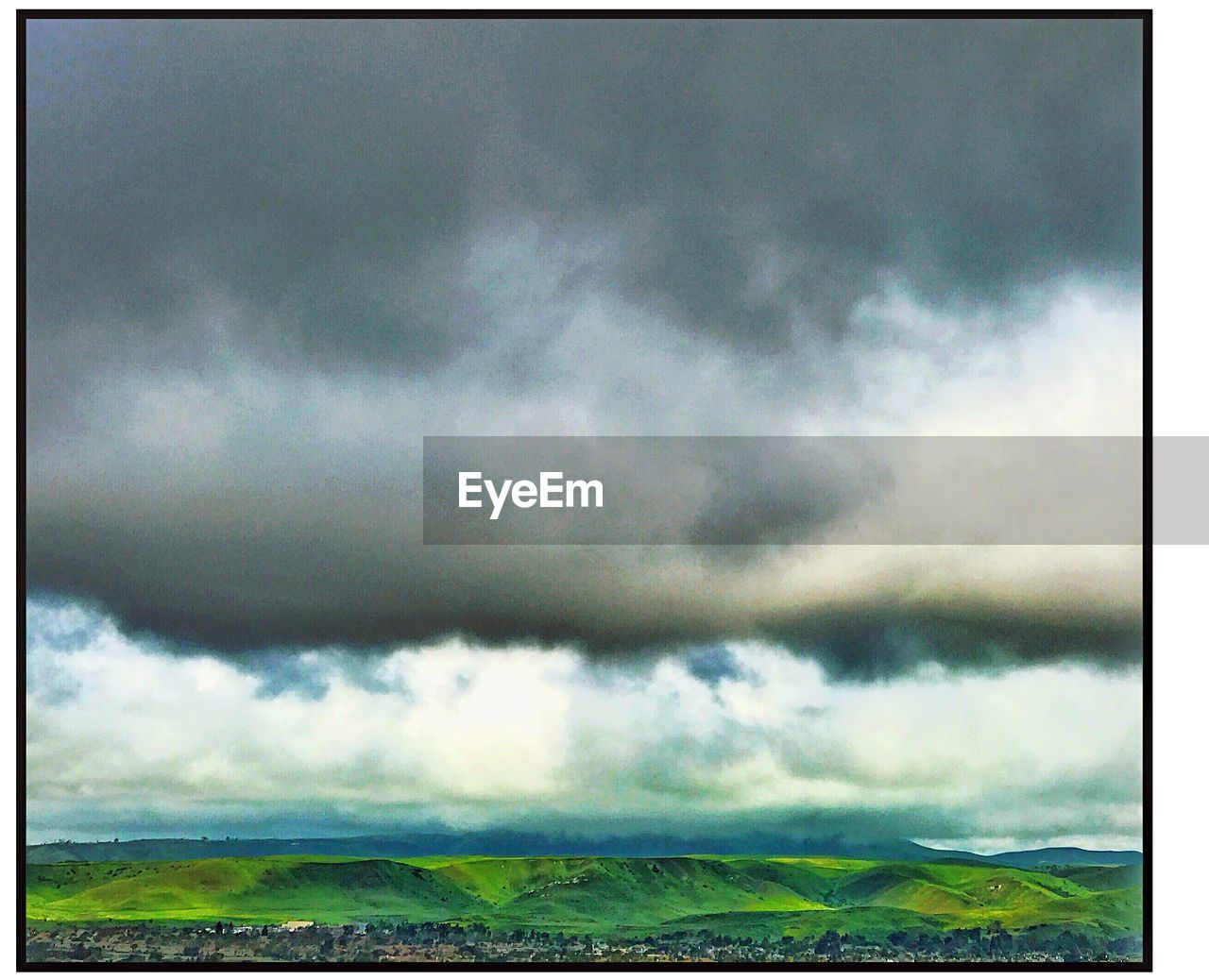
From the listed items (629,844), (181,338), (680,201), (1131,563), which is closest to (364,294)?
(181,338)

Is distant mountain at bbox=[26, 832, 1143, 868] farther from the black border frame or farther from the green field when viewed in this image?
the black border frame

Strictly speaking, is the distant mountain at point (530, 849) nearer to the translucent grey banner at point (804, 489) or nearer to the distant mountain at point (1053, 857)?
the distant mountain at point (1053, 857)

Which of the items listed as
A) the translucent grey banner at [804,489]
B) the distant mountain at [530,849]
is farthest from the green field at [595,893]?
the translucent grey banner at [804,489]

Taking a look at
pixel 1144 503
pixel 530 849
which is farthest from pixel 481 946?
pixel 1144 503

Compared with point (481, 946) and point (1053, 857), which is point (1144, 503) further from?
point (481, 946)

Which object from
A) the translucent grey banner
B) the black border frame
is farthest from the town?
the translucent grey banner

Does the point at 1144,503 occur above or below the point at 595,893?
above
